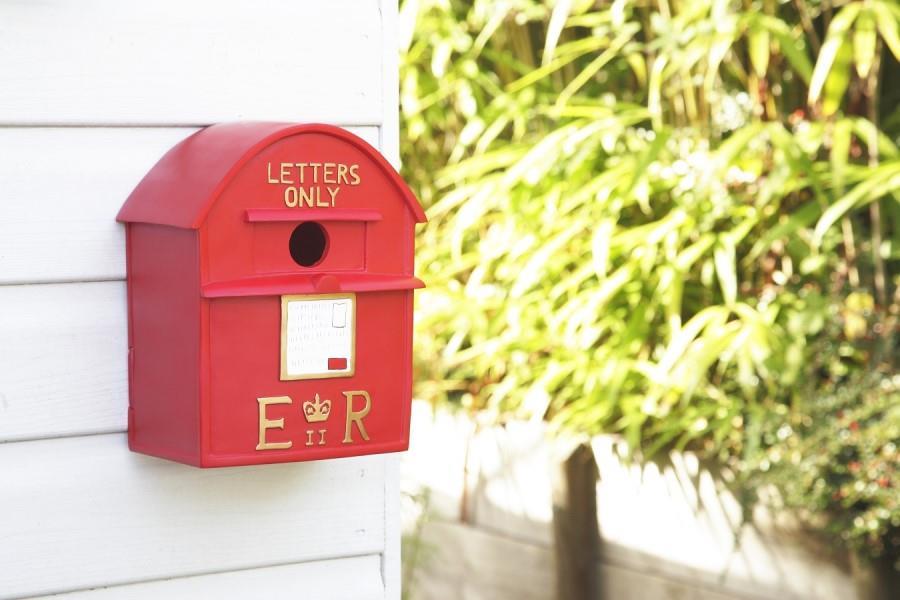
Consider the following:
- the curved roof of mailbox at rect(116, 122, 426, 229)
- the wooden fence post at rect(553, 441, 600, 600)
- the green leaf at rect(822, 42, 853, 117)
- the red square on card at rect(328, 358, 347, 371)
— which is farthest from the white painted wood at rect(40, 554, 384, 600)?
the wooden fence post at rect(553, 441, 600, 600)

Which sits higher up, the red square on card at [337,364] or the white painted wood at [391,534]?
the red square on card at [337,364]

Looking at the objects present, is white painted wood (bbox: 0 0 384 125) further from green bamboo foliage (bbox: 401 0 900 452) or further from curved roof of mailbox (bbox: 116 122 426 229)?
green bamboo foliage (bbox: 401 0 900 452)

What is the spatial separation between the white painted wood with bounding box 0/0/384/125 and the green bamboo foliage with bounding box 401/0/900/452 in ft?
4.39

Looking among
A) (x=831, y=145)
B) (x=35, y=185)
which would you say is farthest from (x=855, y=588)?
(x=35, y=185)

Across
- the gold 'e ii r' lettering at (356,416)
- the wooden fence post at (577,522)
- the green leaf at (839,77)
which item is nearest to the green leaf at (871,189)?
the green leaf at (839,77)

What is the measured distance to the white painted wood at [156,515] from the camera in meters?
1.20

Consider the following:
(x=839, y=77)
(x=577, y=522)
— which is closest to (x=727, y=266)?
(x=839, y=77)

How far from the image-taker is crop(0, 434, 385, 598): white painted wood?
47.1 inches

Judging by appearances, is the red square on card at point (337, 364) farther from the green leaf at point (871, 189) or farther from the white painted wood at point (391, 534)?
the green leaf at point (871, 189)

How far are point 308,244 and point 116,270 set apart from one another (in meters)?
0.19

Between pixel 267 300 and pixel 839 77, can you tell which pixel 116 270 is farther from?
pixel 839 77

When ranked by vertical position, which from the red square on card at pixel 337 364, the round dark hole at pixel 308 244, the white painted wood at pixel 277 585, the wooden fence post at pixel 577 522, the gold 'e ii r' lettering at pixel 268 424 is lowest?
the wooden fence post at pixel 577 522

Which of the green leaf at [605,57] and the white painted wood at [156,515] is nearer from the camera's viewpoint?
the white painted wood at [156,515]

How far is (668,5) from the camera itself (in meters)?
2.97
